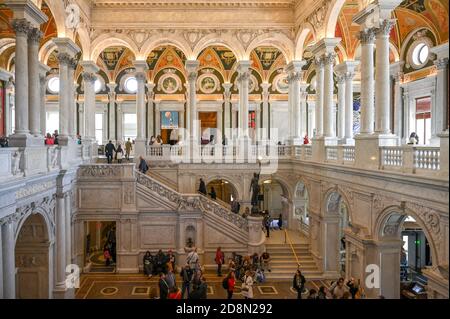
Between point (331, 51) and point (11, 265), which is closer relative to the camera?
point (11, 265)

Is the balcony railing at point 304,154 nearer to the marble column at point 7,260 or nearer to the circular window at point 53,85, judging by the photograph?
the marble column at point 7,260

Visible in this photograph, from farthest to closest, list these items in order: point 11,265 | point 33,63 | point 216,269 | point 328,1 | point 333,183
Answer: point 216,269 → point 328,1 → point 333,183 → point 33,63 → point 11,265

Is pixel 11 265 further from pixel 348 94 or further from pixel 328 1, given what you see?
pixel 348 94

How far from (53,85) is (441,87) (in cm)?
2462

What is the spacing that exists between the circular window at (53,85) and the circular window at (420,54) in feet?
76.0

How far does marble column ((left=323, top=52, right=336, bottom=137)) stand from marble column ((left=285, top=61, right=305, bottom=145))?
4747 millimetres

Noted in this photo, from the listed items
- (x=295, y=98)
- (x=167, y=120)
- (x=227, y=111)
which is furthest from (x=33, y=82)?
(x=227, y=111)

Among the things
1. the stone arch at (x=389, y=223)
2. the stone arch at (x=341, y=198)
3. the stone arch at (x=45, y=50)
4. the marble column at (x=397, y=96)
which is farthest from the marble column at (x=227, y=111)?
the stone arch at (x=389, y=223)

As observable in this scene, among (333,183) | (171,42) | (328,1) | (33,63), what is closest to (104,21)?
(171,42)

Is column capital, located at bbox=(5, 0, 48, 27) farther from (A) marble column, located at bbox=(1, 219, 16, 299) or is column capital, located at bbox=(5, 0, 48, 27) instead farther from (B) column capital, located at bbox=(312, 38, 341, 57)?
(B) column capital, located at bbox=(312, 38, 341, 57)

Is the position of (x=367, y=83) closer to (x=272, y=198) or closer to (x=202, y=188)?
(x=202, y=188)

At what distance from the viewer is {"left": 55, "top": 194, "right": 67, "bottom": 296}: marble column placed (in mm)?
15391
